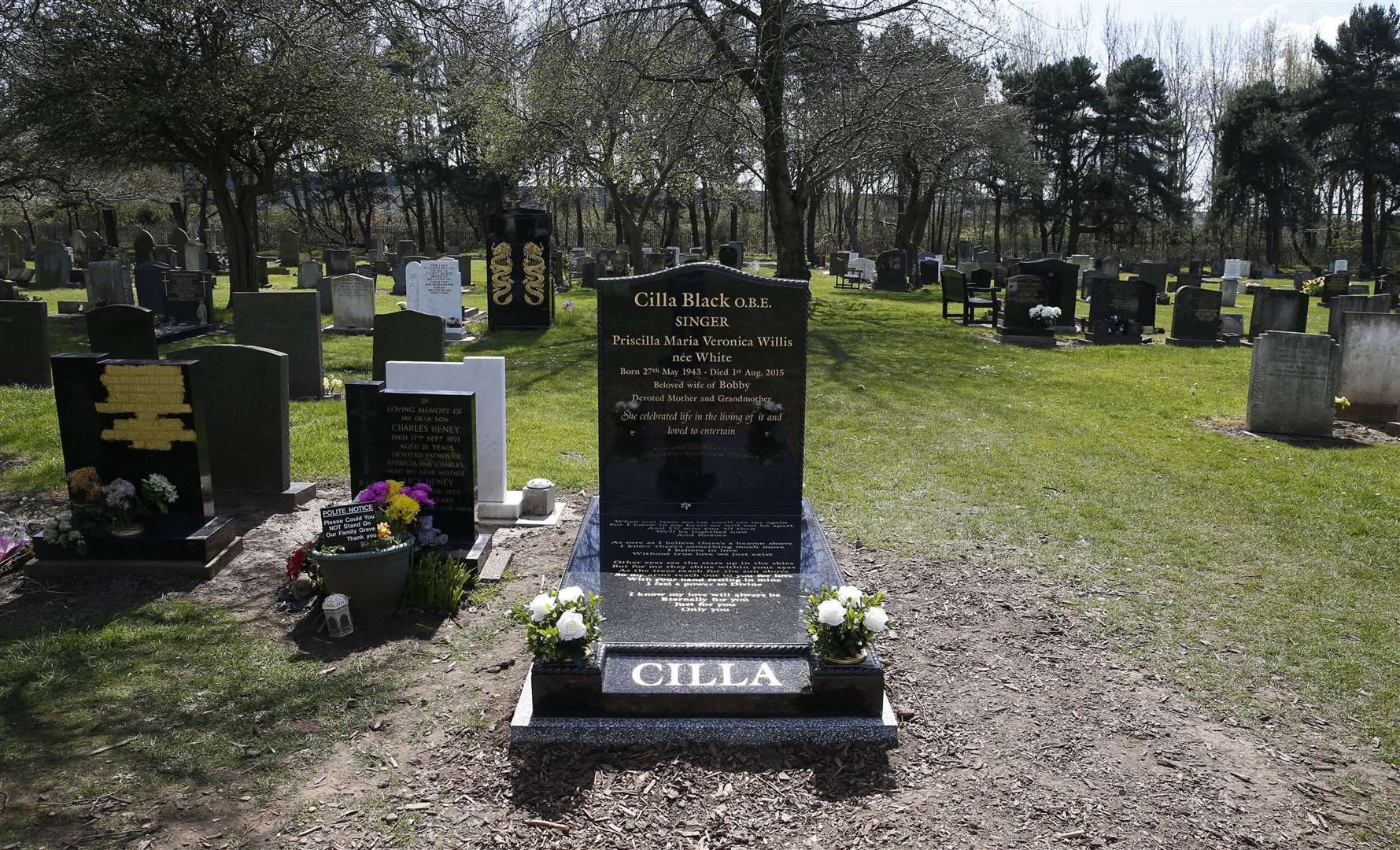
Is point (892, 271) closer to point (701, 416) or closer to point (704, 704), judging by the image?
point (701, 416)

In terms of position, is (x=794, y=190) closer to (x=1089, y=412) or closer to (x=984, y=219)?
(x=1089, y=412)

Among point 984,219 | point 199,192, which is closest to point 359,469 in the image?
point 199,192

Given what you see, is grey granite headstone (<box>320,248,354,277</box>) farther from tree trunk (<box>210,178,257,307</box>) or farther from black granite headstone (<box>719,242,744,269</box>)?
black granite headstone (<box>719,242,744,269</box>)

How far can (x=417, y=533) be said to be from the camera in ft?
21.1

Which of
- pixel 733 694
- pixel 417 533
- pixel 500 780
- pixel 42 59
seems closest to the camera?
pixel 500 780

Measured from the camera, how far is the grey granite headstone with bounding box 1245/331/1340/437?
34.6 ft

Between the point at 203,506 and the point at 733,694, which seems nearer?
the point at 733,694

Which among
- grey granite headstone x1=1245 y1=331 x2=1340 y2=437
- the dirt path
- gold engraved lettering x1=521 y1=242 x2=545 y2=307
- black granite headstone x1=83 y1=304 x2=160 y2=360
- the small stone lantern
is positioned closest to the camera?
the dirt path

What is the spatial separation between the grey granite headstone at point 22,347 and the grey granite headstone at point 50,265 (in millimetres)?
15753

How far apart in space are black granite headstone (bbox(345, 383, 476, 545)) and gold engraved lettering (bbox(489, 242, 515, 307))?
12.6 metres

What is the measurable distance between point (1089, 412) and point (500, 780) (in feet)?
33.8

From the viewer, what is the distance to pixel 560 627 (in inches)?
179

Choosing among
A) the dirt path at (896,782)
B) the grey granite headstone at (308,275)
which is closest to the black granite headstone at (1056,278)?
the dirt path at (896,782)

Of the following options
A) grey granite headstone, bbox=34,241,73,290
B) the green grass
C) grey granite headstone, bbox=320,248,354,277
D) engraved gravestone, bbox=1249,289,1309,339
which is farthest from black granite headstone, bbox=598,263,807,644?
grey granite headstone, bbox=320,248,354,277
